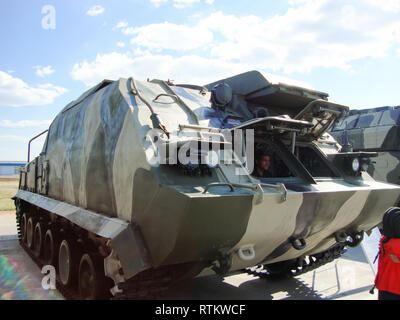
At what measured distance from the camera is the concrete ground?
5.71 meters

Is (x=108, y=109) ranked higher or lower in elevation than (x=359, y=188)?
higher

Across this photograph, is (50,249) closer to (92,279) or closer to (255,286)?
(92,279)

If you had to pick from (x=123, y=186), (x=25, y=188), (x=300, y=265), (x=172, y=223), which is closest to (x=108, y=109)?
(x=123, y=186)

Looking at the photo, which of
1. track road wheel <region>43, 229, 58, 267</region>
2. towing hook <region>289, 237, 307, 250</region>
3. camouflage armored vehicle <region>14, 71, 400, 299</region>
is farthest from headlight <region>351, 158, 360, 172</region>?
track road wheel <region>43, 229, 58, 267</region>

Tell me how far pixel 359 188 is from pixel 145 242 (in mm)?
2596

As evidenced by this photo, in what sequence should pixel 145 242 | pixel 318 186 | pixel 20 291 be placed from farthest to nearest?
pixel 20 291, pixel 318 186, pixel 145 242

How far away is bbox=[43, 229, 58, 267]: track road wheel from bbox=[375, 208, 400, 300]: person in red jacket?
472 centimetres

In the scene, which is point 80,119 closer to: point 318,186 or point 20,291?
point 20,291

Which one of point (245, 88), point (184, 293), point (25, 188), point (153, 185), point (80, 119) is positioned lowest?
point (184, 293)

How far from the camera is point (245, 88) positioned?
5.52 metres

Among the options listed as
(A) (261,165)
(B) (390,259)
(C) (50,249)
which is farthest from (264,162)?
(C) (50,249)

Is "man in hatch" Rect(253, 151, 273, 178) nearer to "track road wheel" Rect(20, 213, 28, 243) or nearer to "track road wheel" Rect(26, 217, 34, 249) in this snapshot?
"track road wheel" Rect(26, 217, 34, 249)

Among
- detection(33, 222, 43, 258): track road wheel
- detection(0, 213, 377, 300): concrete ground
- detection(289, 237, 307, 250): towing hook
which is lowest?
detection(0, 213, 377, 300): concrete ground

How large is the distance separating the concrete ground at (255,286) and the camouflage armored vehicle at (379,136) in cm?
359
